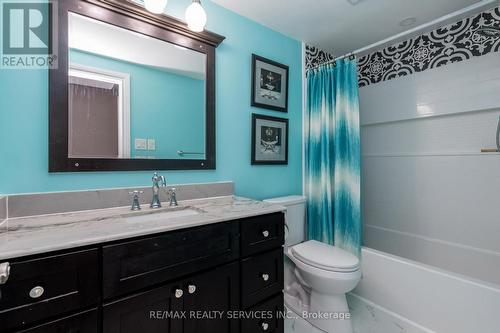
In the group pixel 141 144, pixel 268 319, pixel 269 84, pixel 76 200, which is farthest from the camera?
pixel 269 84

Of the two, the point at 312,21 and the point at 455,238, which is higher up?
the point at 312,21

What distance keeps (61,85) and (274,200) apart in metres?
1.49

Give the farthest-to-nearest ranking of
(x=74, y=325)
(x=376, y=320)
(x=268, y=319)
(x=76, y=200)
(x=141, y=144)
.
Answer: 1. (x=376, y=320)
2. (x=141, y=144)
3. (x=268, y=319)
4. (x=76, y=200)
5. (x=74, y=325)

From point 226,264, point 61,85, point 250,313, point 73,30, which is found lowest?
point 250,313

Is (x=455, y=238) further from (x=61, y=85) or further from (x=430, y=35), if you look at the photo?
(x=61, y=85)

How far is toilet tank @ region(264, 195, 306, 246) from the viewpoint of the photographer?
1834 mm

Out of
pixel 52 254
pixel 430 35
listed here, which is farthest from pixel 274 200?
pixel 430 35

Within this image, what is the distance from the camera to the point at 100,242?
741mm

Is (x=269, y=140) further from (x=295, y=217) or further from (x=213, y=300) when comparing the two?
(x=213, y=300)

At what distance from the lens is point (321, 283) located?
1.44 metres

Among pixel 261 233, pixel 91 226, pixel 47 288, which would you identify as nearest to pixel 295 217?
pixel 261 233

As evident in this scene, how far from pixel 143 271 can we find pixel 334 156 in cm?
160

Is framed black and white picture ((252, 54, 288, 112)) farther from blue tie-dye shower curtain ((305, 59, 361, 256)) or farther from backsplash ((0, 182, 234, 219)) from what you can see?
backsplash ((0, 182, 234, 219))

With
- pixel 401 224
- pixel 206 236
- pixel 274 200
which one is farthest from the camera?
pixel 401 224
